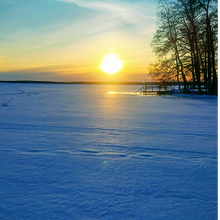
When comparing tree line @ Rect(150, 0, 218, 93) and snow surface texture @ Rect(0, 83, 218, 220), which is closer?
snow surface texture @ Rect(0, 83, 218, 220)

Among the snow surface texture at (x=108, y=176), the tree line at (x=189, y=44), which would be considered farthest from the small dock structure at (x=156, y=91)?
the snow surface texture at (x=108, y=176)

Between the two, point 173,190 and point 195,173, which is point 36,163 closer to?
point 173,190

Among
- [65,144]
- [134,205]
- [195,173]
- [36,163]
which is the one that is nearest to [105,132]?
[65,144]

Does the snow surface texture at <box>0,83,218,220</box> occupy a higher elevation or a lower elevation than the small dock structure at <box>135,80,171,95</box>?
lower

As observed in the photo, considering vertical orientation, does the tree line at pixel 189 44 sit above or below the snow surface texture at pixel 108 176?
above

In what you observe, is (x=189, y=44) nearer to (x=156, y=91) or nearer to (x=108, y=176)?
(x=156, y=91)

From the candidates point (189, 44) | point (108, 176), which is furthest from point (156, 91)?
point (108, 176)

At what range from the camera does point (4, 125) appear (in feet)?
23.9

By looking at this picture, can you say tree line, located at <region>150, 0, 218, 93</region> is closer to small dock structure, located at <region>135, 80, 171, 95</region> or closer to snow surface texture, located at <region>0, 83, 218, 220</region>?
small dock structure, located at <region>135, 80, 171, 95</region>

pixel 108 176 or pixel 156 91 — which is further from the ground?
pixel 156 91

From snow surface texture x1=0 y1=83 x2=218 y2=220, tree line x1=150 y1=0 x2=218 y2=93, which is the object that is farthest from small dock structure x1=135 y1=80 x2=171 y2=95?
snow surface texture x1=0 y1=83 x2=218 y2=220

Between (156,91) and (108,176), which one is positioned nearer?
(108,176)

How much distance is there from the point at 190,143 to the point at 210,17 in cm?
1960

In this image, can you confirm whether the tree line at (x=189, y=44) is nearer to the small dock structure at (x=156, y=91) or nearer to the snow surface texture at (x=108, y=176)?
the small dock structure at (x=156, y=91)
